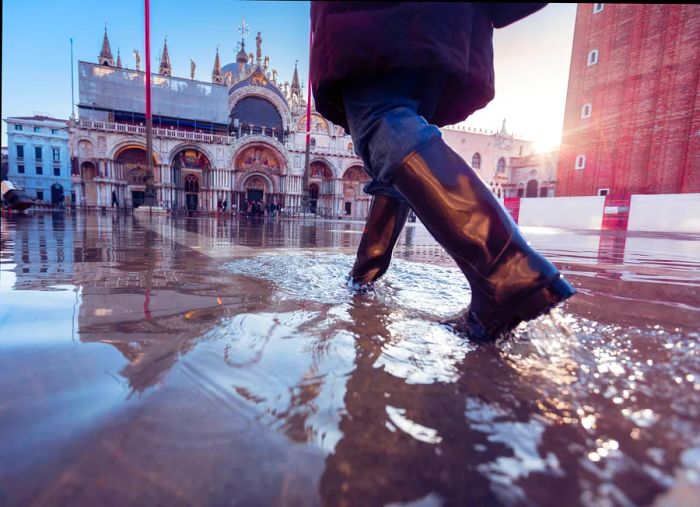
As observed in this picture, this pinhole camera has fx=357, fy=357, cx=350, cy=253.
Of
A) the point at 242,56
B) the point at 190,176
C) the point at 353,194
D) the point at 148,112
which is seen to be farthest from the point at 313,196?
the point at 148,112

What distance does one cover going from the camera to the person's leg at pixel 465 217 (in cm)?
79

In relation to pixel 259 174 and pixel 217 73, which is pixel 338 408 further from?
pixel 217 73

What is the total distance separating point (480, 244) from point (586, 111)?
22633 millimetres

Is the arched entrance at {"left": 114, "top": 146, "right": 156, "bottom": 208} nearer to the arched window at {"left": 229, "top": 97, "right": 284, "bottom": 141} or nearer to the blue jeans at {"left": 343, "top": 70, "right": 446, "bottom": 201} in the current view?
the arched window at {"left": 229, "top": 97, "right": 284, "bottom": 141}

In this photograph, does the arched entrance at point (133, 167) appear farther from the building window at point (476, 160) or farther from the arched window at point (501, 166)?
the arched window at point (501, 166)

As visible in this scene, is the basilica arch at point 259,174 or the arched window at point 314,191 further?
the arched window at point 314,191

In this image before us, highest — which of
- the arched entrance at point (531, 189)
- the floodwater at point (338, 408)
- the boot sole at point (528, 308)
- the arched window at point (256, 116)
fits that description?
the arched window at point (256, 116)

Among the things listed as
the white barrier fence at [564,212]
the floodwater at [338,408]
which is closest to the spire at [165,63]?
the white barrier fence at [564,212]

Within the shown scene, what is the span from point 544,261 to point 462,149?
37.3 metres

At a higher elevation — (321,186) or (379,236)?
(321,186)

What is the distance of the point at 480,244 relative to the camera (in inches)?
33.4

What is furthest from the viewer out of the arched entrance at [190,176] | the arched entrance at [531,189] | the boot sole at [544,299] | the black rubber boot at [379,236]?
the arched entrance at [531,189]

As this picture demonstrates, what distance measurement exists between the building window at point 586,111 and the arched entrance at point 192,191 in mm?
26243

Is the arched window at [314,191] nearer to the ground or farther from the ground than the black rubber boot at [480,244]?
farther from the ground
